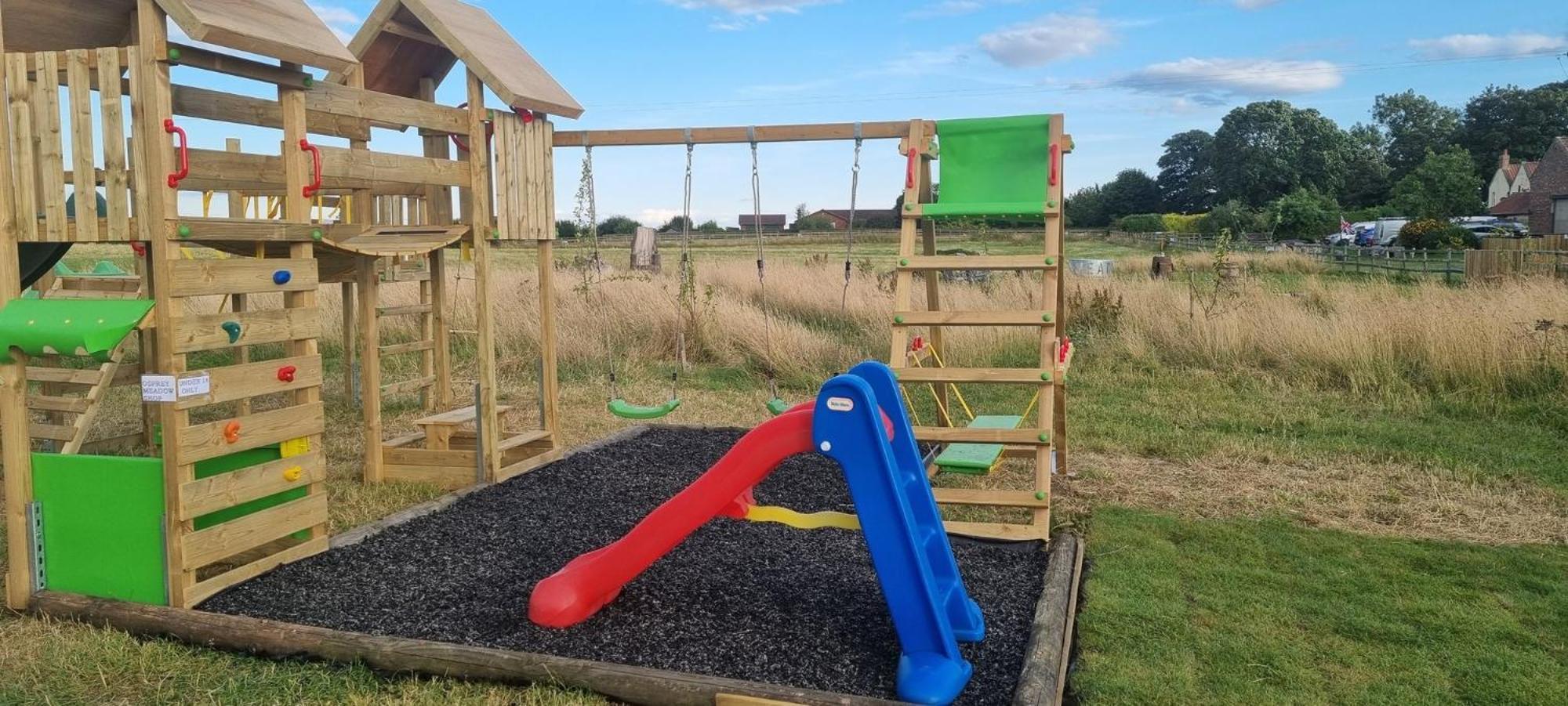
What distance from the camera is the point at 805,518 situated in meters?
4.10

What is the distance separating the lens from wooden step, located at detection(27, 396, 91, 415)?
668 centimetres

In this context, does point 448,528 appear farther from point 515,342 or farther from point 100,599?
point 515,342

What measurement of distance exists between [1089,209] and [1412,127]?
2335cm

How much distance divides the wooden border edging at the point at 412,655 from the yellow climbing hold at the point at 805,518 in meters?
0.64

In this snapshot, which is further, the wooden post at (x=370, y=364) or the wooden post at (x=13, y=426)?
the wooden post at (x=370, y=364)

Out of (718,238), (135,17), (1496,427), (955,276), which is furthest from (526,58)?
(718,238)

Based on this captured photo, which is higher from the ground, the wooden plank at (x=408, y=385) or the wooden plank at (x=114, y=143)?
the wooden plank at (x=114, y=143)

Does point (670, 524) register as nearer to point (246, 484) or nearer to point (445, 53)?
point (246, 484)

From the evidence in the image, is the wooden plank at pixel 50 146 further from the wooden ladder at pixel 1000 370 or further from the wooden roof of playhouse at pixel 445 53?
the wooden ladder at pixel 1000 370

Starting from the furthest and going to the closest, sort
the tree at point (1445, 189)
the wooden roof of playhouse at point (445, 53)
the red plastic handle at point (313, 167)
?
1. the tree at point (1445, 189)
2. the wooden roof of playhouse at point (445, 53)
3. the red plastic handle at point (313, 167)

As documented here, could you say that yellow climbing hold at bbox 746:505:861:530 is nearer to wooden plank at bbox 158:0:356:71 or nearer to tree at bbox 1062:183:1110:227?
wooden plank at bbox 158:0:356:71

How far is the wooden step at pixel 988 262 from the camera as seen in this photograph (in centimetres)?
557

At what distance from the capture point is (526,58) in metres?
7.25

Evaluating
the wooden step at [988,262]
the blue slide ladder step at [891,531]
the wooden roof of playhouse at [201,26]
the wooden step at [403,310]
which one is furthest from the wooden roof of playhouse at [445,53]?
the blue slide ladder step at [891,531]
